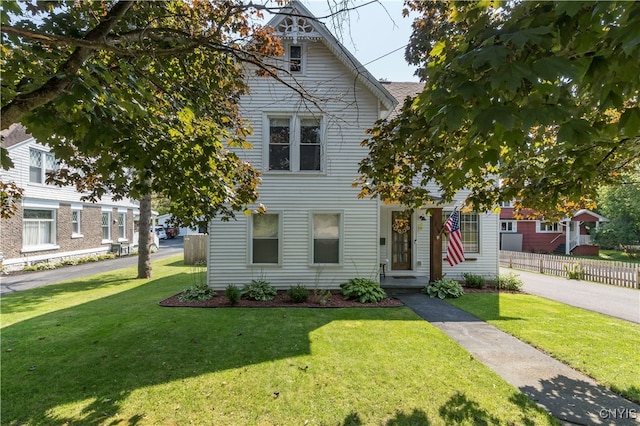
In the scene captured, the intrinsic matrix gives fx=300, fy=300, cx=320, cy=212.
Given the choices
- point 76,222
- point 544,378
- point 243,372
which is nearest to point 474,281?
point 544,378

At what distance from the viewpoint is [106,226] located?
22.2 metres

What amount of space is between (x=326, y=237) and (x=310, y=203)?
1245 mm

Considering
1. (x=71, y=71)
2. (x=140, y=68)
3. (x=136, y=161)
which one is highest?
(x=140, y=68)

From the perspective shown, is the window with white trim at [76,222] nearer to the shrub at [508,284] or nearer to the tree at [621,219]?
the shrub at [508,284]

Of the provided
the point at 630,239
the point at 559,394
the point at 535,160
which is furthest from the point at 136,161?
the point at 630,239

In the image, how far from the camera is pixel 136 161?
3500 mm

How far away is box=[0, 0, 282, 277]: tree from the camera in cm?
295

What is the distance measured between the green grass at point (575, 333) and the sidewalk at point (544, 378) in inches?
10.0

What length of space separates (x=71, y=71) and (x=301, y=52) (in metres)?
8.02

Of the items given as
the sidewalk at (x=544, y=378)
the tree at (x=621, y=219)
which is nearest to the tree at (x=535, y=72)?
the sidewalk at (x=544, y=378)

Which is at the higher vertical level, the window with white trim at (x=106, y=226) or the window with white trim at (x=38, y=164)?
the window with white trim at (x=38, y=164)

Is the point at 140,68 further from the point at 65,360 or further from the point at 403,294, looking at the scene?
the point at 403,294

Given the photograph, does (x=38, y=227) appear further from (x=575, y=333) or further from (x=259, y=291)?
(x=575, y=333)

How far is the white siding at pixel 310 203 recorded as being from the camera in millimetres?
9648
